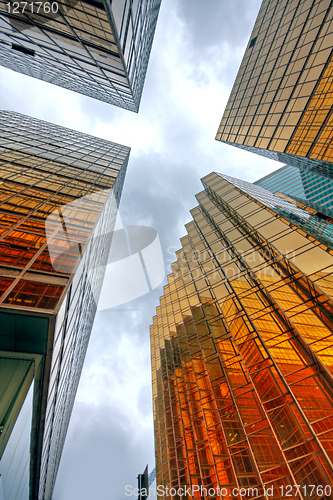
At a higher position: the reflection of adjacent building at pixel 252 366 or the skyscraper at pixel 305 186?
the skyscraper at pixel 305 186

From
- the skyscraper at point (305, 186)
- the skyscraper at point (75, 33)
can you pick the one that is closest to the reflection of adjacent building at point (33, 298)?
the skyscraper at point (75, 33)

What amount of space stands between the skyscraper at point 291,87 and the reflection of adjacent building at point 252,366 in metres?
6.40

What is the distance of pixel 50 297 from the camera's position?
959 cm

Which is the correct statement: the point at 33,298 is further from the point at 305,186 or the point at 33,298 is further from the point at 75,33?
the point at 305,186

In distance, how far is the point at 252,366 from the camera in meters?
13.3

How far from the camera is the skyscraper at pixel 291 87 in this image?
16938 mm

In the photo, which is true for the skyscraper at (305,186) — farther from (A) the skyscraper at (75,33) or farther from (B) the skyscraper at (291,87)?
(A) the skyscraper at (75,33)

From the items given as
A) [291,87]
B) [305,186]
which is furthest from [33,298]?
[305,186]

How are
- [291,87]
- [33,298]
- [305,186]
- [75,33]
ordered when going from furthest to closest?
[305,186], [291,87], [75,33], [33,298]

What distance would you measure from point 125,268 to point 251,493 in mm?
76488

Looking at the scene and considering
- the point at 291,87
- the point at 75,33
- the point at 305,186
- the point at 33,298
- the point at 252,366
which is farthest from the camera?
the point at 305,186

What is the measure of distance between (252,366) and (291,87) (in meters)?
23.6

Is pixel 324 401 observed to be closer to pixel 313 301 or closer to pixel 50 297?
pixel 313 301

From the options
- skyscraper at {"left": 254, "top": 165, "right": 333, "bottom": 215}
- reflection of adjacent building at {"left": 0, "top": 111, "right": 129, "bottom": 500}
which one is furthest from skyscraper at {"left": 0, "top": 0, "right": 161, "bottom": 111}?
skyscraper at {"left": 254, "top": 165, "right": 333, "bottom": 215}
